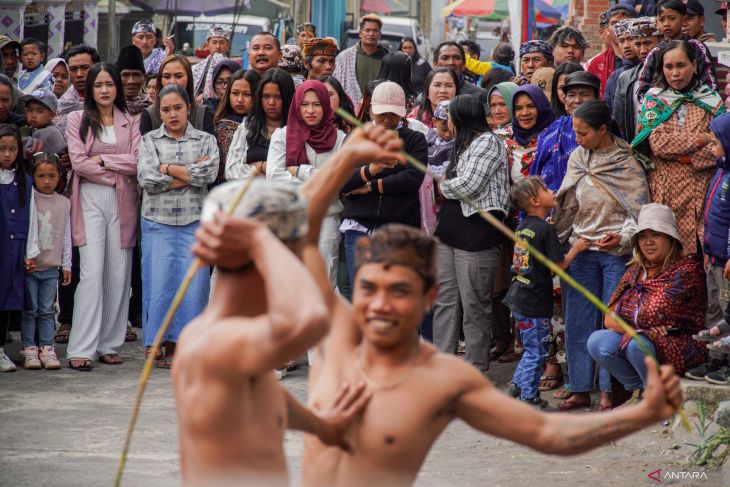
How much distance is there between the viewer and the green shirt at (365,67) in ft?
38.5

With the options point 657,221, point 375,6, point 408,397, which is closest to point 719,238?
point 657,221

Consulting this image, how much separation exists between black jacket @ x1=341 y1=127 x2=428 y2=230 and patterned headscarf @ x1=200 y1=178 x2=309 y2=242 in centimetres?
506

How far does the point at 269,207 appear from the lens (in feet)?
10.0

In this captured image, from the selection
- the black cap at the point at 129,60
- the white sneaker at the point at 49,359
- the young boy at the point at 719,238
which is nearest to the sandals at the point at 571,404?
the young boy at the point at 719,238

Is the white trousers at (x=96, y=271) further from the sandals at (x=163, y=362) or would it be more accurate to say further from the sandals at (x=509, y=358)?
the sandals at (x=509, y=358)

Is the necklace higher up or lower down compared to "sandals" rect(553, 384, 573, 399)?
higher up

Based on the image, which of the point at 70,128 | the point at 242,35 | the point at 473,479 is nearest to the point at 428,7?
the point at 242,35

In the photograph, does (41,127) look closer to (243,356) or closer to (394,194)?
(394,194)

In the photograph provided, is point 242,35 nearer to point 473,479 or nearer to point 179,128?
point 179,128

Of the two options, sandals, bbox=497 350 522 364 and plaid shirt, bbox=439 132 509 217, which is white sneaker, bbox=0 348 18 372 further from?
sandals, bbox=497 350 522 364

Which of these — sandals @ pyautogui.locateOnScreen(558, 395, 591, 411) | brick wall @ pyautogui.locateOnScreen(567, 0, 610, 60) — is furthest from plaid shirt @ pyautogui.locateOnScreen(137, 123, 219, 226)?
brick wall @ pyautogui.locateOnScreen(567, 0, 610, 60)

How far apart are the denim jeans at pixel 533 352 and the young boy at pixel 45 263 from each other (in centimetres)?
346

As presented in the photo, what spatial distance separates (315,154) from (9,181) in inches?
87.2

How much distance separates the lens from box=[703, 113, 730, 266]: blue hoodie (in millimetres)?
→ 6957
